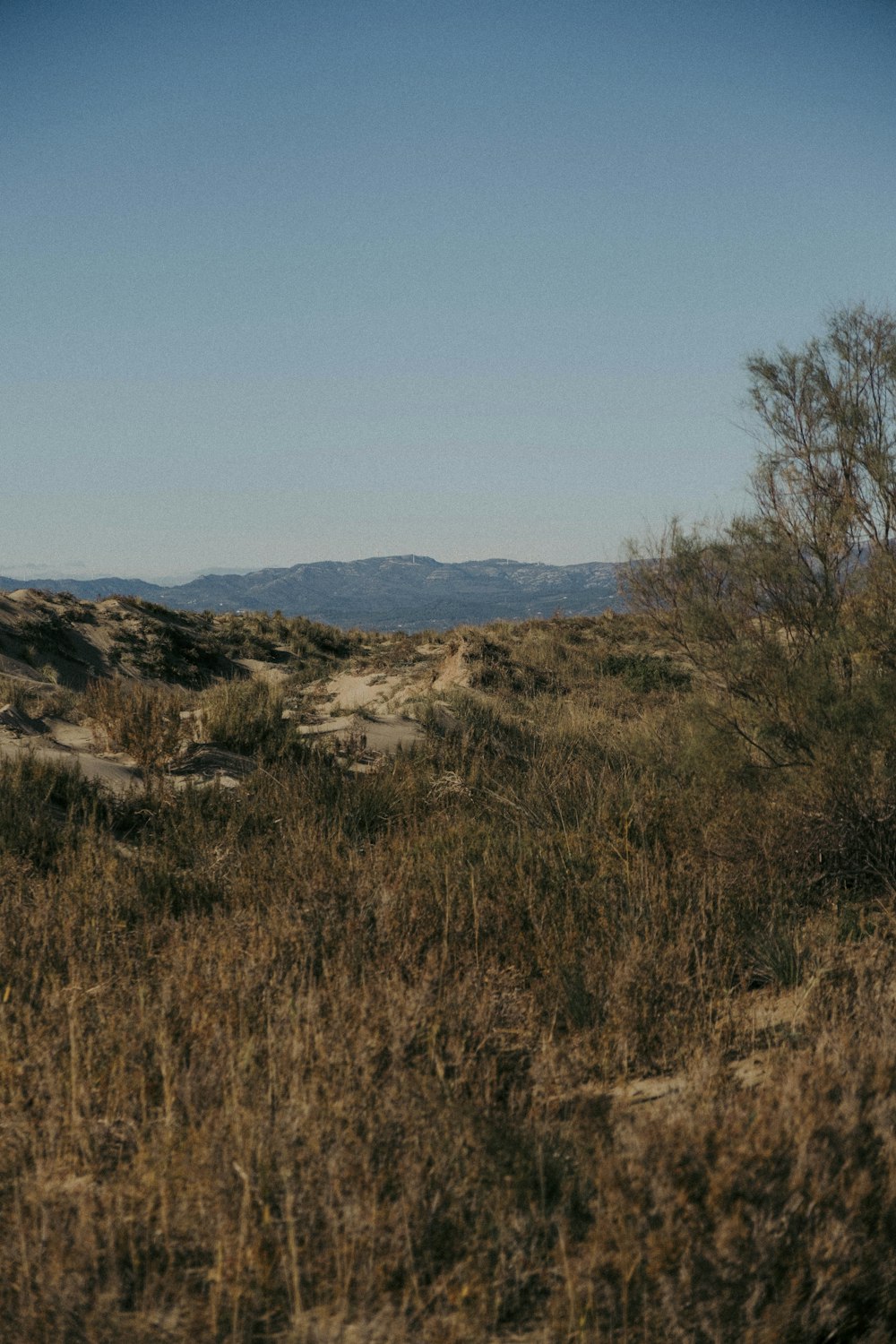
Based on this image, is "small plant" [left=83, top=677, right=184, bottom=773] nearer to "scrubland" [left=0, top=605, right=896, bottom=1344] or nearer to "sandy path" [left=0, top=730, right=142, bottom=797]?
"sandy path" [left=0, top=730, right=142, bottom=797]

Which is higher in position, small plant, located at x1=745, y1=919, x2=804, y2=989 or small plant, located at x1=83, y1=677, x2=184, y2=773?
small plant, located at x1=83, y1=677, x2=184, y2=773

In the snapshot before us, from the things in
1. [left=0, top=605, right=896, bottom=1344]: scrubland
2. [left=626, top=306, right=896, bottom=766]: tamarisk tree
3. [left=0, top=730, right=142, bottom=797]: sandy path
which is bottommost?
[left=0, top=605, right=896, bottom=1344]: scrubland

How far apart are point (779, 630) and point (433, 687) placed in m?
11.2

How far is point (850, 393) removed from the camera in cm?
852

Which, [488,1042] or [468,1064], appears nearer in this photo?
[468,1064]

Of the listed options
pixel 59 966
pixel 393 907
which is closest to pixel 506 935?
pixel 393 907

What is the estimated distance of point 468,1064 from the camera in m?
3.24

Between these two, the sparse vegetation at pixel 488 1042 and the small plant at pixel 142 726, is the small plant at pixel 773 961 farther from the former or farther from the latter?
the small plant at pixel 142 726

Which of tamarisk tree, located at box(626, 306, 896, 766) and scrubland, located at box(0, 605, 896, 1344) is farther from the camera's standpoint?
tamarisk tree, located at box(626, 306, 896, 766)

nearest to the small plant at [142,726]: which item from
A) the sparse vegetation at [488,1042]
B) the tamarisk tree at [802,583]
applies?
the sparse vegetation at [488,1042]

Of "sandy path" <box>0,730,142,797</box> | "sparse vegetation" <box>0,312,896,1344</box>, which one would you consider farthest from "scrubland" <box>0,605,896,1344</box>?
"sandy path" <box>0,730,142,797</box>

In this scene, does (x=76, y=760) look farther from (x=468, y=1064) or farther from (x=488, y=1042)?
(x=468, y=1064)

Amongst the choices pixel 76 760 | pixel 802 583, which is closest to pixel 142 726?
pixel 76 760

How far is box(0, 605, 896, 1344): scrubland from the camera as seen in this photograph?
235 cm
